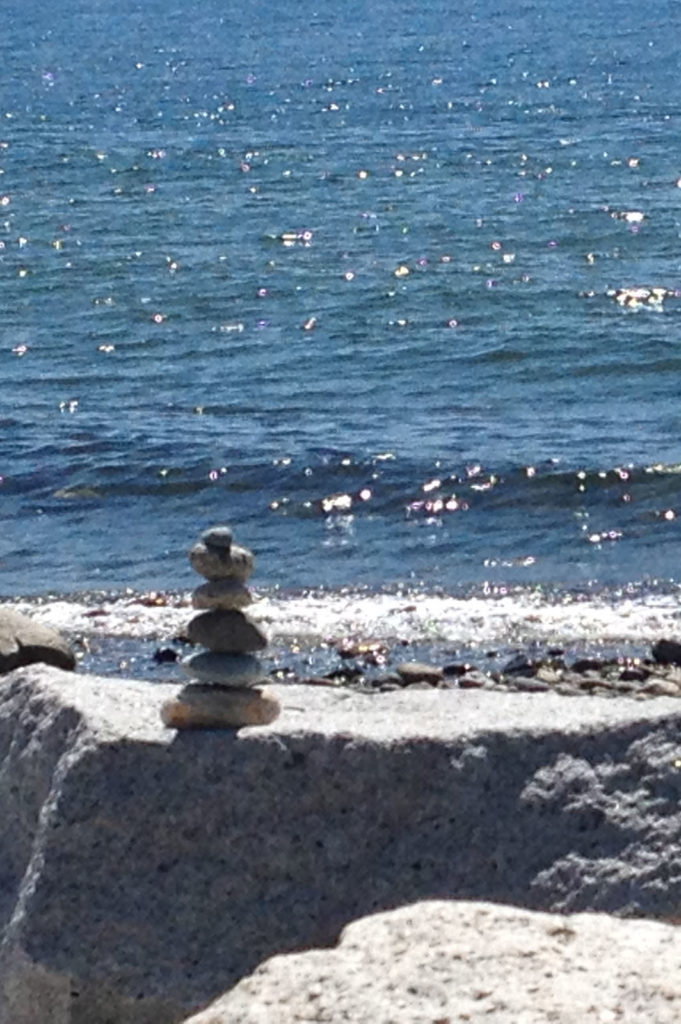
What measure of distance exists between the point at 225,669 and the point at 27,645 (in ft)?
19.9

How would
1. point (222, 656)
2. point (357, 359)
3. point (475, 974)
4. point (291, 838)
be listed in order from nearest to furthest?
1. point (475, 974)
2. point (291, 838)
3. point (222, 656)
4. point (357, 359)

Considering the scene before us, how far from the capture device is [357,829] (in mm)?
8164

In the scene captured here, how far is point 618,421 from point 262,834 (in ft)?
52.8

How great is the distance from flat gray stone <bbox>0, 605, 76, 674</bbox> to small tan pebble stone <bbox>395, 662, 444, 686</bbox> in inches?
83.8

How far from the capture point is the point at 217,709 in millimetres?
8414

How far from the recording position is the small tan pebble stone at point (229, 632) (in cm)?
873

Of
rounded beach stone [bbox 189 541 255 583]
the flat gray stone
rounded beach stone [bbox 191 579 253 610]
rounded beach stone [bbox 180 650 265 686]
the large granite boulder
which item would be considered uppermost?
rounded beach stone [bbox 189 541 255 583]

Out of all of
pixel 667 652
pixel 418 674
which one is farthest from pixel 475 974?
pixel 667 652

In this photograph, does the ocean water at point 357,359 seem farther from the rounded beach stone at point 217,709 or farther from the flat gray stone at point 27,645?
the rounded beach stone at point 217,709

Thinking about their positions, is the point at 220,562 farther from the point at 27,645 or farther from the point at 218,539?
the point at 27,645

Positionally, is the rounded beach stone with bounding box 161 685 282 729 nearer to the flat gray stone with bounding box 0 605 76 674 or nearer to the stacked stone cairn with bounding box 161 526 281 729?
the stacked stone cairn with bounding box 161 526 281 729

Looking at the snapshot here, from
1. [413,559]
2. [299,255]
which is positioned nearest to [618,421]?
[413,559]

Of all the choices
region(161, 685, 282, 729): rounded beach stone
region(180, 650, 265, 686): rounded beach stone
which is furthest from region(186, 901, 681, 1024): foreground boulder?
region(180, 650, 265, 686): rounded beach stone

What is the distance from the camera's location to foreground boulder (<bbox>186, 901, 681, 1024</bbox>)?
6426mm
